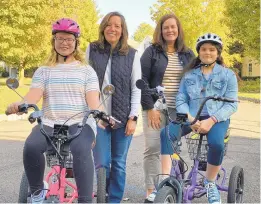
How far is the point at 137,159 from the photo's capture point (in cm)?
766

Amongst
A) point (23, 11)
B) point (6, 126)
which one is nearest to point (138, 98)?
point (6, 126)

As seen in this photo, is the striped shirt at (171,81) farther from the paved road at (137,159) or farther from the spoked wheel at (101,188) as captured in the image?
the paved road at (137,159)

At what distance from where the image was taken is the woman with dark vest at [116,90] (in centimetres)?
429

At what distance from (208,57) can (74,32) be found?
1.31m

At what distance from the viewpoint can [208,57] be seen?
409 cm

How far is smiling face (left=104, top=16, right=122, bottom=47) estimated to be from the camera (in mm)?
4289

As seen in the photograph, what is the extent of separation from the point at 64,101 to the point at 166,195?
118cm

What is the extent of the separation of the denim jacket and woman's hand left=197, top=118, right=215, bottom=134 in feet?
0.32

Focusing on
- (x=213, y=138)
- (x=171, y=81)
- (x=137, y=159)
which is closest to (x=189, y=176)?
(x=213, y=138)

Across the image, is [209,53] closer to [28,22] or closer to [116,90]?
[116,90]

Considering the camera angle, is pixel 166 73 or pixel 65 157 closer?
pixel 65 157

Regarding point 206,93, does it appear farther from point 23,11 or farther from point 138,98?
point 23,11

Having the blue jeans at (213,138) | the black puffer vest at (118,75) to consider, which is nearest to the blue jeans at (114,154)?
the black puffer vest at (118,75)

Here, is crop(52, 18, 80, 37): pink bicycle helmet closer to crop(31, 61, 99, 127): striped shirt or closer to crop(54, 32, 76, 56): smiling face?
crop(54, 32, 76, 56): smiling face
